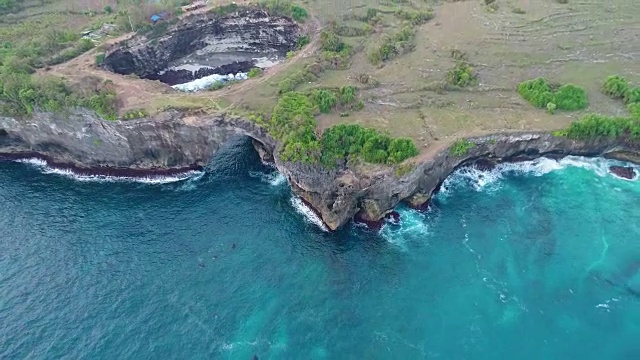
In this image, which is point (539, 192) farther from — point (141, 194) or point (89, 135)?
point (89, 135)


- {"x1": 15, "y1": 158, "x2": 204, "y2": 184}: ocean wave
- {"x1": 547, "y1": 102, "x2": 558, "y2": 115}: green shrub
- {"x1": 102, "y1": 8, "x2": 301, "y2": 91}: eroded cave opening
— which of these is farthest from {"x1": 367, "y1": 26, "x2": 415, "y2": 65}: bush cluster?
{"x1": 15, "y1": 158, "x2": 204, "y2": 184}: ocean wave

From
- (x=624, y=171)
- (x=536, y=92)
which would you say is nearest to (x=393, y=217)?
(x=536, y=92)

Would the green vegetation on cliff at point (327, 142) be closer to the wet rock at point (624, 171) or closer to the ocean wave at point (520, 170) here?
the ocean wave at point (520, 170)

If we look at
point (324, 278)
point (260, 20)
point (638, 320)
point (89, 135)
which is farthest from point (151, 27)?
point (638, 320)

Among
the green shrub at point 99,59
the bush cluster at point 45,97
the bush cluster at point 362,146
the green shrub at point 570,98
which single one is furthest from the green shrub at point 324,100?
the green shrub at point 99,59

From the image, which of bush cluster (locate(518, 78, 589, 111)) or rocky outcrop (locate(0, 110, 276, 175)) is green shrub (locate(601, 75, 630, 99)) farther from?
rocky outcrop (locate(0, 110, 276, 175))

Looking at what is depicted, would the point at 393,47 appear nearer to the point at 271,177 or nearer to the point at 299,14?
the point at 299,14
